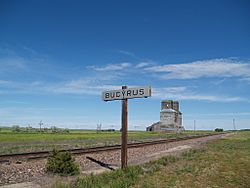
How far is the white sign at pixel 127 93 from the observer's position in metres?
10.6

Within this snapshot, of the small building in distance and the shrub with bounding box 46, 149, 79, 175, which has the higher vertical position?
the small building in distance

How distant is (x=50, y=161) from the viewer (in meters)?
11.2

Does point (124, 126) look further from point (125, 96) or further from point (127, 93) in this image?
point (127, 93)

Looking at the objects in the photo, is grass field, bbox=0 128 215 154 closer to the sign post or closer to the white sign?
the white sign

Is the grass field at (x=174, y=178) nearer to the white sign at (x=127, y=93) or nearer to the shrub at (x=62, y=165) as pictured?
the shrub at (x=62, y=165)

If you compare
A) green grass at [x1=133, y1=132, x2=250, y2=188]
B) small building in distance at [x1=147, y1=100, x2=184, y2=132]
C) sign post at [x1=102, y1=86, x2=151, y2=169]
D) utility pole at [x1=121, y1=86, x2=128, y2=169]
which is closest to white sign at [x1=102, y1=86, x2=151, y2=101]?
sign post at [x1=102, y1=86, x2=151, y2=169]

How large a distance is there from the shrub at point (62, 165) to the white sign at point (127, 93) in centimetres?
265

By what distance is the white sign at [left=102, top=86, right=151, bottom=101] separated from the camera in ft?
34.8

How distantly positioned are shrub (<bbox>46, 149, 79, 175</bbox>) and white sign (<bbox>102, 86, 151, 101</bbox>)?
8.69ft

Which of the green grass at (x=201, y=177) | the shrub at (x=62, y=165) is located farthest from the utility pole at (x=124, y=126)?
the shrub at (x=62, y=165)

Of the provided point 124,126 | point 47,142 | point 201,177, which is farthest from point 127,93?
point 47,142

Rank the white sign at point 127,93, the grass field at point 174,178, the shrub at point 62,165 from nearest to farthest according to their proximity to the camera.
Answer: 1. the grass field at point 174,178
2. the white sign at point 127,93
3. the shrub at point 62,165

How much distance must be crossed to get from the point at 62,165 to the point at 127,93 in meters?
3.50

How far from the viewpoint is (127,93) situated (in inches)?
429
